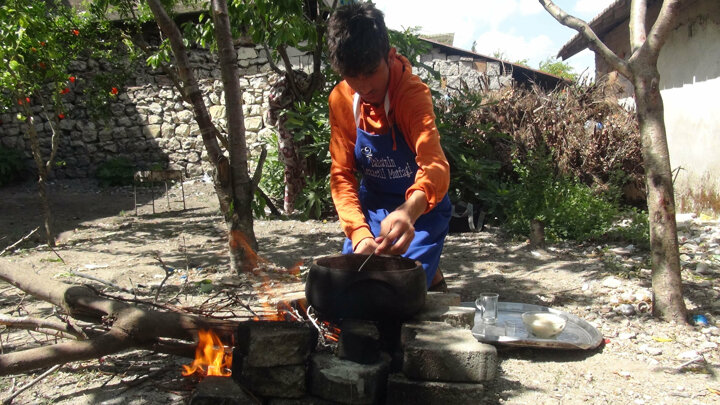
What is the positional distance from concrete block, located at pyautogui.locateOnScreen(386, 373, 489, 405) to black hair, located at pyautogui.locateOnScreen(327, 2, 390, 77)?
1.38 m

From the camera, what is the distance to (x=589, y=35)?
3.66 metres

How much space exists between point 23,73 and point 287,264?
4004mm

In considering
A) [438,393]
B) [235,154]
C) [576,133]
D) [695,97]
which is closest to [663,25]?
[438,393]

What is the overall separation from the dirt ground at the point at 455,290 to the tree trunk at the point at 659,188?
189mm

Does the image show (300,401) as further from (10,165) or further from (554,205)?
(10,165)

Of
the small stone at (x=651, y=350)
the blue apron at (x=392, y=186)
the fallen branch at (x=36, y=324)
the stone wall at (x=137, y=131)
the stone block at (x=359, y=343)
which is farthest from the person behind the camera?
the stone wall at (x=137, y=131)

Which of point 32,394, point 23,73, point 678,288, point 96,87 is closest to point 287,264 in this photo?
point 32,394

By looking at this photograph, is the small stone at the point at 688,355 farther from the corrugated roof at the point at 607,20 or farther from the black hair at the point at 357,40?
the corrugated roof at the point at 607,20

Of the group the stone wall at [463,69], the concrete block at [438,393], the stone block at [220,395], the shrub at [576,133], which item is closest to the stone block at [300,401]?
the stone block at [220,395]

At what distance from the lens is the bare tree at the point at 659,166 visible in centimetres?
340

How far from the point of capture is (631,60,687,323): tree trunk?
3402mm

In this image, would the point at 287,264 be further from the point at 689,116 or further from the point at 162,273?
the point at 689,116

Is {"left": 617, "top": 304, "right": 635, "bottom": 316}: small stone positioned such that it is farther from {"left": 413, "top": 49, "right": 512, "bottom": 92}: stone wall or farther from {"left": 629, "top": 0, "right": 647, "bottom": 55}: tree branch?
{"left": 413, "top": 49, "right": 512, "bottom": 92}: stone wall

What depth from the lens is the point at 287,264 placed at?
530cm
